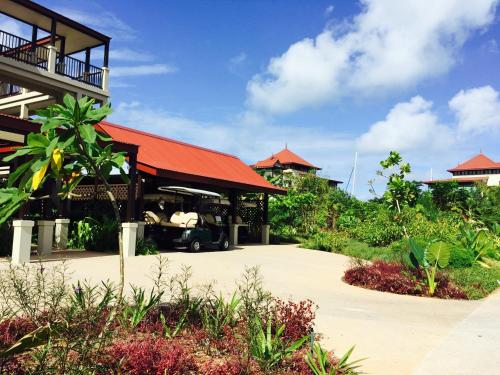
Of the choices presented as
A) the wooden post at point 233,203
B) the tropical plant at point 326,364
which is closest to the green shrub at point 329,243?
the wooden post at point 233,203

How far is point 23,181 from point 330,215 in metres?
22.9

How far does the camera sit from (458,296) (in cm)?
886

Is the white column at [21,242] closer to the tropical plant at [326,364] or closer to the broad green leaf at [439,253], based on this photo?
the tropical plant at [326,364]

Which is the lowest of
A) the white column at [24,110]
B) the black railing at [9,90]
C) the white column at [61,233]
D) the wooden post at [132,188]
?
the white column at [61,233]

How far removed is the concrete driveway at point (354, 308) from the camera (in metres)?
4.95

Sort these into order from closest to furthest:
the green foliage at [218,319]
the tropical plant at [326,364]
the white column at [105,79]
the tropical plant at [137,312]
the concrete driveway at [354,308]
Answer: the tropical plant at [326,364] < the green foliage at [218,319] < the tropical plant at [137,312] < the concrete driveway at [354,308] < the white column at [105,79]

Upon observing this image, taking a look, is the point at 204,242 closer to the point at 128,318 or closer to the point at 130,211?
the point at 130,211

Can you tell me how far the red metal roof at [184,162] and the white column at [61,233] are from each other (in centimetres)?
297

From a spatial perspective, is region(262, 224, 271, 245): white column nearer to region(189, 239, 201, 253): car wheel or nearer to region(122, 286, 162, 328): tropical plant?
region(189, 239, 201, 253): car wheel

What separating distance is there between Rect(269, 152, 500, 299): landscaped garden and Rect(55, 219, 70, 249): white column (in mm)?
9046

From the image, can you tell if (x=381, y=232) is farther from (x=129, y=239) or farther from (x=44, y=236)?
(x=44, y=236)

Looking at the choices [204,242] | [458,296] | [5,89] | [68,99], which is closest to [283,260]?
[204,242]

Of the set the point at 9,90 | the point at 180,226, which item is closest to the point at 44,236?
the point at 180,226

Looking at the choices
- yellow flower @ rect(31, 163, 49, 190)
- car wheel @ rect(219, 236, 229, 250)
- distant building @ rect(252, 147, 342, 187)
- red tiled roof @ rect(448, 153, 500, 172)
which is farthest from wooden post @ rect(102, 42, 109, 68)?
red tiled roof @ rect(448, 153, 500, 172)
